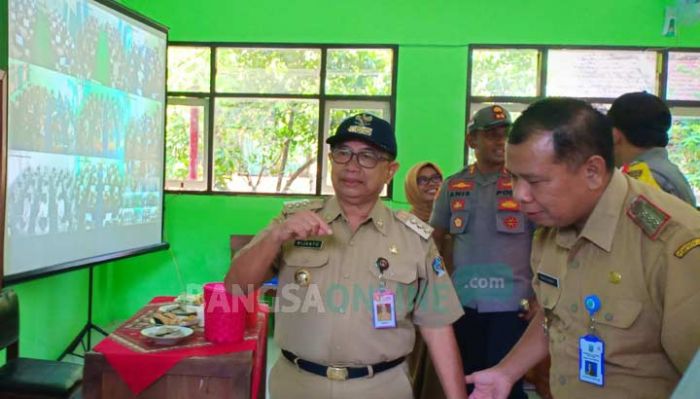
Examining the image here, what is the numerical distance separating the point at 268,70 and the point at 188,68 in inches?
28.8

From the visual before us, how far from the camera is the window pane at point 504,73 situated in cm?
417

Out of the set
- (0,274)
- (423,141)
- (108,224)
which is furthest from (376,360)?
(423,141)

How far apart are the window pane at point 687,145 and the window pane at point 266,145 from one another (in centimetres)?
313

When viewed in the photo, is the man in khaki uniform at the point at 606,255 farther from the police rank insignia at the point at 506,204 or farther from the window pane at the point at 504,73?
the window pane at the point at 504,73

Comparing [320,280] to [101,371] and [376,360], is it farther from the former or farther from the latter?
[101,371]

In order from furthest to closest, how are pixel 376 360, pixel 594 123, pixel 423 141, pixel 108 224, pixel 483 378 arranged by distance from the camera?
pixel 423 141 < pixel 108 224 < pixel 376 360 < pixel 483 378 < pixel 594 123

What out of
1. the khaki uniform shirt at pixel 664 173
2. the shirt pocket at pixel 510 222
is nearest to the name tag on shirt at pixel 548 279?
the khaki uniform shirt at pixel 664 173

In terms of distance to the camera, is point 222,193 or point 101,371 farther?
point 222,193

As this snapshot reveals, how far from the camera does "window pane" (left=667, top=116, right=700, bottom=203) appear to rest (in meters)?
4.15

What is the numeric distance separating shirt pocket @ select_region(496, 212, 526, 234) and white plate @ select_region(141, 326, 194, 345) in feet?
4.40

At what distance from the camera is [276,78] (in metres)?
4.25

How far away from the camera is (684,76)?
4.12 meters

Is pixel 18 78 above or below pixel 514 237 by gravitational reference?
above

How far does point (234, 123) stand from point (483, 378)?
11.6 feet
